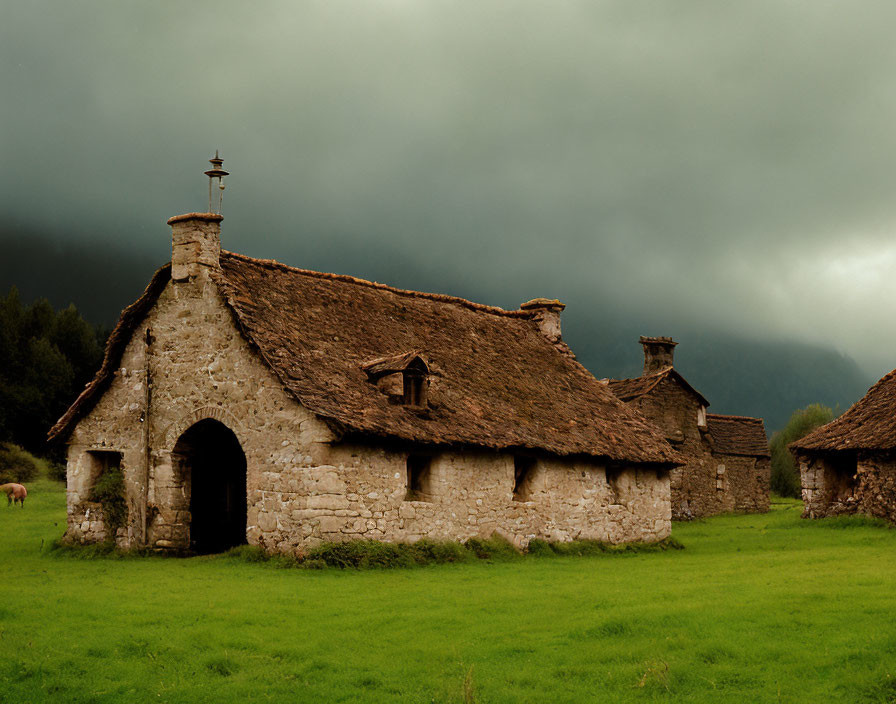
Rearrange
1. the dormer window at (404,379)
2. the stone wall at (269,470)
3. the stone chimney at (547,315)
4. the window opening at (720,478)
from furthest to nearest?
the window opening at (720,478), the stone chimney at (547,315), the dormer window at (404,379), the stone wall at (269,470)

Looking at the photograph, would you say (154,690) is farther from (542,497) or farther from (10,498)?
Result: (10,498)

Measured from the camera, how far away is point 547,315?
3069 cm

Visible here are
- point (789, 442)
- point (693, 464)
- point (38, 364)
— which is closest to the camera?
point (693, 464)

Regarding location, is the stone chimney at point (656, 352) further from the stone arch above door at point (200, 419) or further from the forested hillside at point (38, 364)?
the forested hillside at point (38, 364)

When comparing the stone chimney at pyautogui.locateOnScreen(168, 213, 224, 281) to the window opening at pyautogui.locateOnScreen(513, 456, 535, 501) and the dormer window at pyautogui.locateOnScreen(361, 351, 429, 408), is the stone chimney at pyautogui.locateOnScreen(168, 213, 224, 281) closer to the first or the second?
the dormer window at pyautogui.locateOnScreen(361, 351, 429, 408)

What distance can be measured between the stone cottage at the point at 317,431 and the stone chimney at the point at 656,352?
783 inches

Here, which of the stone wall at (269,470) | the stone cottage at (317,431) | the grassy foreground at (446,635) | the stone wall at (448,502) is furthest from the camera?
the stone cottage at (317,431)

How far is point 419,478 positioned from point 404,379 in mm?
2258

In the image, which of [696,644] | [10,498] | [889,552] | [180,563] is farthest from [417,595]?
[10,498]

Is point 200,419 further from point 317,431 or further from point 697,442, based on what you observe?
point 697,442

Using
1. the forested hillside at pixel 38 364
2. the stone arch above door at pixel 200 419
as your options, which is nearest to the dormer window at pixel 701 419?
the stone arch above door at pixel 200 419

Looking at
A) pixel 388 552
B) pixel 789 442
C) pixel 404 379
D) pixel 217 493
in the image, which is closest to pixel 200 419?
pixel 217 493

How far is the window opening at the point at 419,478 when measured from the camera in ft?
67.2

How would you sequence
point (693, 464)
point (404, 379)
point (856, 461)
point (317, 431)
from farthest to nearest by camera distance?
point (693, 464) < point (856, 461) < point (404, 379) < point (317, 431)
